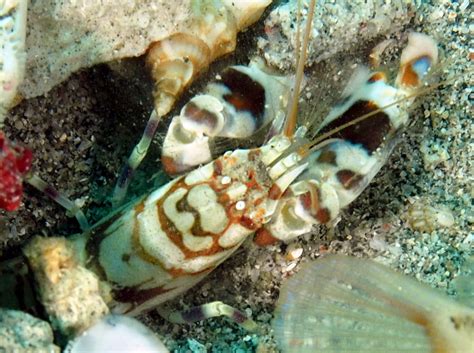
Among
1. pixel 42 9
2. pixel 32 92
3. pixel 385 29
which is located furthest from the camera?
pixel 385 29

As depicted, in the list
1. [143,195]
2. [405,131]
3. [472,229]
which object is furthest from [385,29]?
[143,195]

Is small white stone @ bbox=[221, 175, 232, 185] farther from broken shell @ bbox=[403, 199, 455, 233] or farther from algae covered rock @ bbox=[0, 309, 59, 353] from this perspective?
algae covered rock @ bbox=[0, 309, 59, 353]

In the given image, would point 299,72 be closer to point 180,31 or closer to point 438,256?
point 180,31

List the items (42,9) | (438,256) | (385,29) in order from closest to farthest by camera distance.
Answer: (42,9), (438,256), (385,29)

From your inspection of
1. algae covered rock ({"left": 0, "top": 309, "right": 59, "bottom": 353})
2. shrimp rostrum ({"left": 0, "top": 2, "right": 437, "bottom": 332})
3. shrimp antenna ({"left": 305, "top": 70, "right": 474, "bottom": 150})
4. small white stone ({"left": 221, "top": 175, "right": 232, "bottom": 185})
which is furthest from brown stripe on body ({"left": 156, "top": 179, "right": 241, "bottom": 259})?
algae covered rock ({"left": 0, "top": 309, "right": 59, "bottom": 353})

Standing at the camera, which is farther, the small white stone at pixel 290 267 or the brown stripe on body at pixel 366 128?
the small white stone at pixel 290 267

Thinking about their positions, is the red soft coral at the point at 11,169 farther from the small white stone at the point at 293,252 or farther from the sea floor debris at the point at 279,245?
the small white stone at the point at 293,252

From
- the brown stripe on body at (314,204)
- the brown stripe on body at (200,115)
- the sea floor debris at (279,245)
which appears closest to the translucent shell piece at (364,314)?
the brown stripe on body at (314,204)
